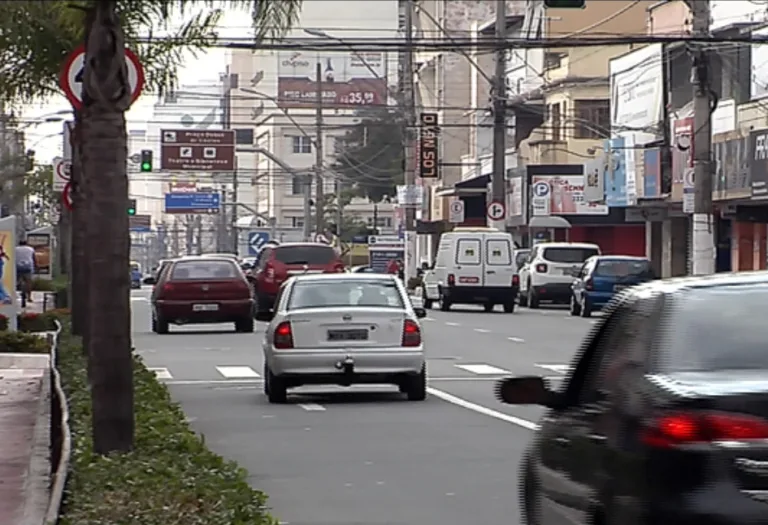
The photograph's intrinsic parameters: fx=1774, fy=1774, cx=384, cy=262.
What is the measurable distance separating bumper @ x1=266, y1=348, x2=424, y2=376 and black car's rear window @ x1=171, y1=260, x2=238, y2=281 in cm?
1635

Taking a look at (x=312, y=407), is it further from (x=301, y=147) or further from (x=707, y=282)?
(x=301, y=147)

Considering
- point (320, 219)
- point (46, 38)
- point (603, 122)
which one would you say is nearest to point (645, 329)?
point (46, 38)

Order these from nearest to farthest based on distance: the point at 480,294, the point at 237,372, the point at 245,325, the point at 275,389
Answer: the point at 275,389 < the point at 237,372 < the point at 245,325 < the point at 480,294

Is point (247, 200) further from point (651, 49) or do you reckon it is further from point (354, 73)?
point (651, 49)

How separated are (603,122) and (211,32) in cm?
5037

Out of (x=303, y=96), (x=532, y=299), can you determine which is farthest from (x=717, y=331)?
(x=303, y=96)

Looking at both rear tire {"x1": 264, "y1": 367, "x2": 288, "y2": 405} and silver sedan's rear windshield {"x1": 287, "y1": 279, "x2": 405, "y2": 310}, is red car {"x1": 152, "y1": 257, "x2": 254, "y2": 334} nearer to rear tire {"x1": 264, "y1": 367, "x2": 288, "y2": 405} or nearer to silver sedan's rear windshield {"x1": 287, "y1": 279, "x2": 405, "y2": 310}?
silver sedan's rear windshield {"x1": 287, "y1": 279, "x2": 405, "y2": 310}

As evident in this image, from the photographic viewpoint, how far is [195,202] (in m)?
98.6

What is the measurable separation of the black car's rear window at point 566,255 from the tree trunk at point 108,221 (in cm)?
3778

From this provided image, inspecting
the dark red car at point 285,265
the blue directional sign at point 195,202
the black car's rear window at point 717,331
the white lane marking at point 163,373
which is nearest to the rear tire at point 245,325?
the dark red car at point 285,265

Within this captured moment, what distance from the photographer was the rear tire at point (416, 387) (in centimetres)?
1997

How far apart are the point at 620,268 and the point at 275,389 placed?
23645mm

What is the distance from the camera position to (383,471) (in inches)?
545

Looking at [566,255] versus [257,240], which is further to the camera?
[257,240]
